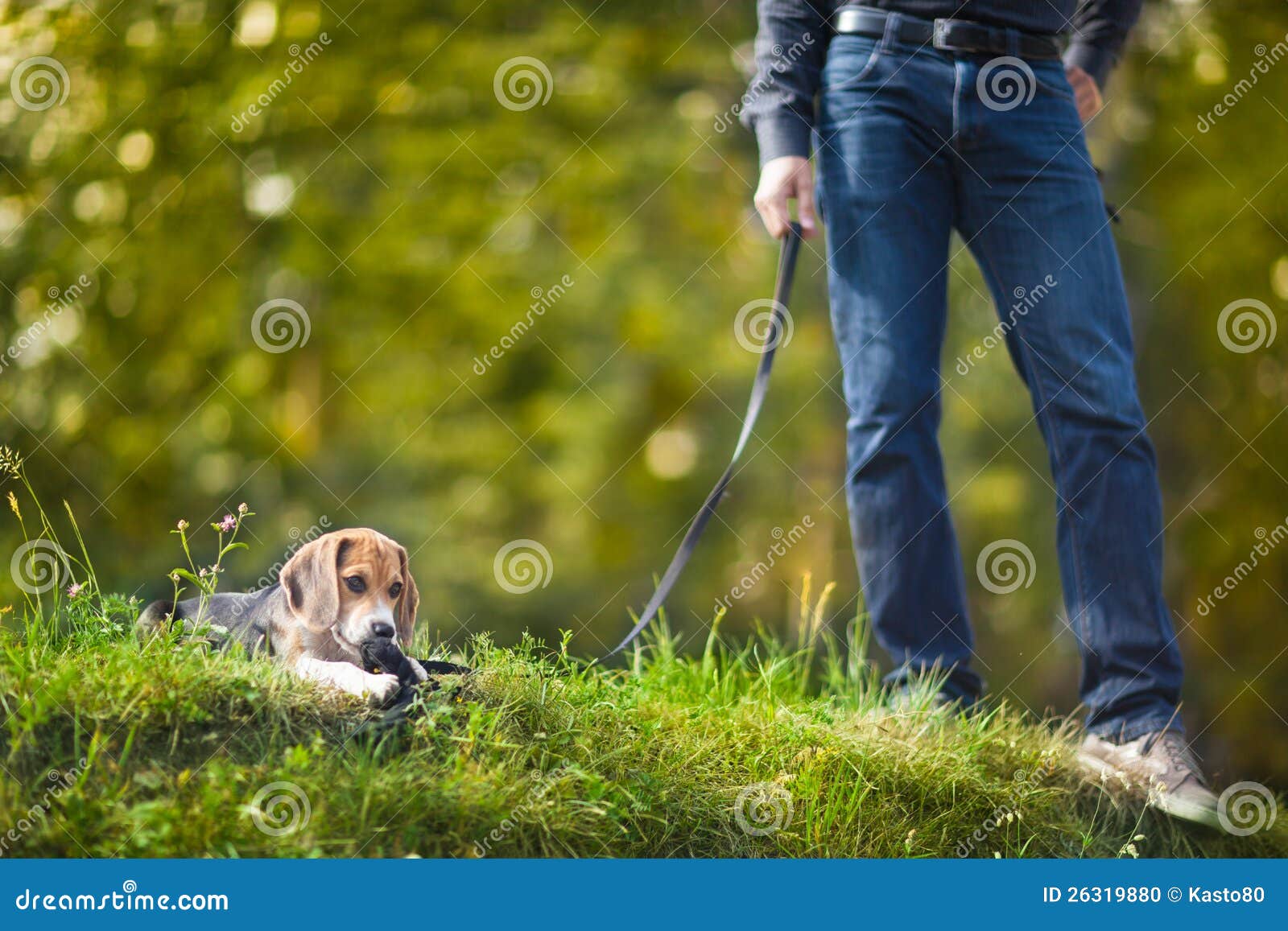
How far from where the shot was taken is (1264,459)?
593 centimetres

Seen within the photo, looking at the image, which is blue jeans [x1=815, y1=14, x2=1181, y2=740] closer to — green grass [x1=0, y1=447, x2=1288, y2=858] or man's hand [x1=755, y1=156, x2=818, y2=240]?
man's hand [x1=755, y1=156, x2=818, y2=240]

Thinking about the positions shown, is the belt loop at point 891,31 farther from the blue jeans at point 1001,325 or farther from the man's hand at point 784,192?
the man's hand at point 784,192

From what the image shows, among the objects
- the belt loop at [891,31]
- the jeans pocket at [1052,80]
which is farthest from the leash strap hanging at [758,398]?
the jeans pocket at [1052,80]

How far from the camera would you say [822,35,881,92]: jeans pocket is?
274 cm

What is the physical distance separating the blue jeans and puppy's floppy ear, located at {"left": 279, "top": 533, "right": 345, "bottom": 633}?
1.33 m

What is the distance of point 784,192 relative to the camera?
2770 mm

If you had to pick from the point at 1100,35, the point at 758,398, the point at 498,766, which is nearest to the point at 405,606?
the point at 498,766

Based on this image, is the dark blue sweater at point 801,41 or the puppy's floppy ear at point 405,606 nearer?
the puppy's floppy ear at point 405,606

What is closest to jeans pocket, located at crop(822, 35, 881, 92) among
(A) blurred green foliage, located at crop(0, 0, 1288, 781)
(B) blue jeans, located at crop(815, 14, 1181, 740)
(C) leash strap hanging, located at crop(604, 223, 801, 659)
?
(B) blue jeans, located at crop(815, 14, 1181, 740)

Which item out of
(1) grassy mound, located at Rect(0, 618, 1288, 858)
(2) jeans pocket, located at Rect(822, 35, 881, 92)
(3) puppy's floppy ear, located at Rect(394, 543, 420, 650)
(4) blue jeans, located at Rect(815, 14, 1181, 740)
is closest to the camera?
(1) grassy mound, located at Rect(0, 618, 1288, 858)

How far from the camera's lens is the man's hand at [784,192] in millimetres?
2750

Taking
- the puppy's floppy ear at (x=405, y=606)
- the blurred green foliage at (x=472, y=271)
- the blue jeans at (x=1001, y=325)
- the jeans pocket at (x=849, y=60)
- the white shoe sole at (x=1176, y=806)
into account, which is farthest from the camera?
the blurred green foliage at (x=472, y=271)

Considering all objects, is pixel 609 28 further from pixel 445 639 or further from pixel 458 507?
pixel 445 639

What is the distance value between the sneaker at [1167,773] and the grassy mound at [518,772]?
52 millimetres
